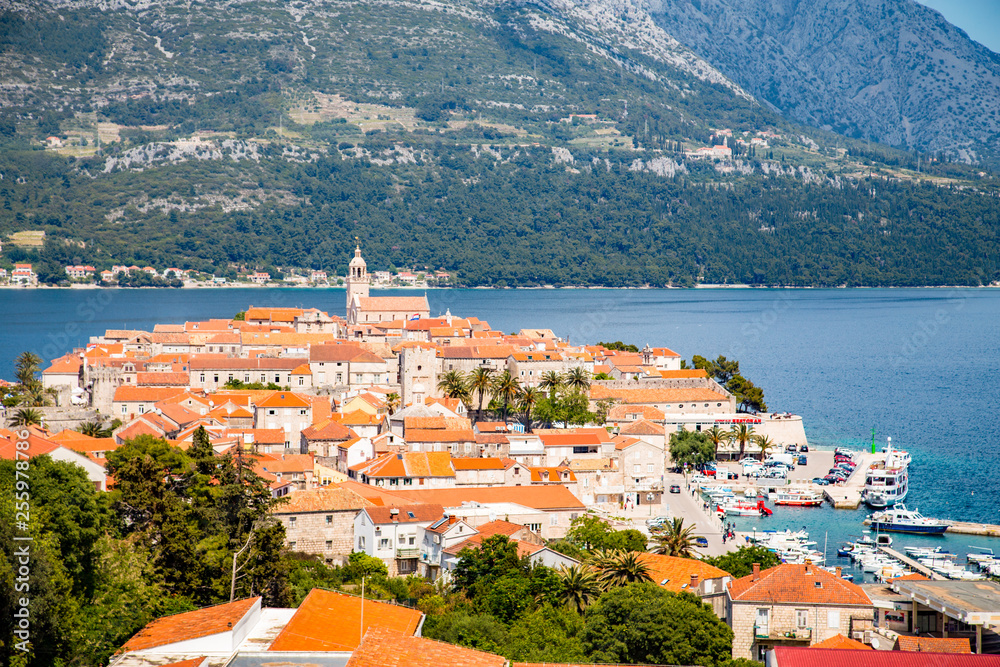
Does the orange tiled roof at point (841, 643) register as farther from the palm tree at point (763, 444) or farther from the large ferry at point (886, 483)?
the palm tree at point (763, 444)

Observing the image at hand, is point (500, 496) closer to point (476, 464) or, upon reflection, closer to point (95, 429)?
point (476, 464)

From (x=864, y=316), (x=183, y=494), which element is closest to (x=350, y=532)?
(x=183, y=494)

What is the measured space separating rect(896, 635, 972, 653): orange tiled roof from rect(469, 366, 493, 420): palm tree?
41.6 metres

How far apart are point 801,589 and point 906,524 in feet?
94.9

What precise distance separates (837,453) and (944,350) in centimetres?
8634

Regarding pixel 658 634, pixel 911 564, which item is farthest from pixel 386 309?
pixel 658 634

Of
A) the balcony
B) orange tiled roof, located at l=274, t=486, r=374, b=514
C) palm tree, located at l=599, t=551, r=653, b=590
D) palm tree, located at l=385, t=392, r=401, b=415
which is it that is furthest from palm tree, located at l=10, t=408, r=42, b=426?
the balcony

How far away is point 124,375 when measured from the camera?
214 ft

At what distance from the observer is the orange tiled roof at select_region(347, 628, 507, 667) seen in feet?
66.5

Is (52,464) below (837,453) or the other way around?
the other way around

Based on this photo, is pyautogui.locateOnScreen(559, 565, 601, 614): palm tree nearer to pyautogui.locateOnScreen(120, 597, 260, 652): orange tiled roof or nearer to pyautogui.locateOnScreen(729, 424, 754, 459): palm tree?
pyautogui.locateOnScreen(120, 597, 260, 652): orange tiled roof

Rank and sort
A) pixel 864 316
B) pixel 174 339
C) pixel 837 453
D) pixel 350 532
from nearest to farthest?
pixel 350 532
pixel 837 453
pixel 174 339
pixel 864 316

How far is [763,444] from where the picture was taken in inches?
2702

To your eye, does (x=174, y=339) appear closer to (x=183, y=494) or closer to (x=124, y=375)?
(x=124, y=375)
